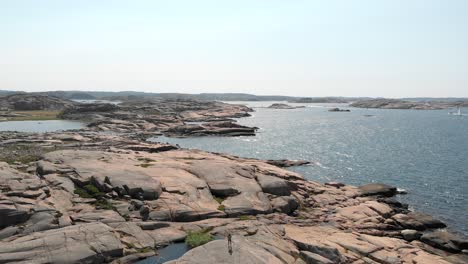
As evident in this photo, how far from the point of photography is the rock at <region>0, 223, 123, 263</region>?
20.5m

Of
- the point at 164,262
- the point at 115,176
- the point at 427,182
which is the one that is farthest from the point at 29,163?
the point at 427,182

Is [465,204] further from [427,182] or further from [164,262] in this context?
[164,262]

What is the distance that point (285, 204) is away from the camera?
3575 cm

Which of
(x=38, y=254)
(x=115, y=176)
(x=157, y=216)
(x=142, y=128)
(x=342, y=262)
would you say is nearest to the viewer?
(x=38, y=254)

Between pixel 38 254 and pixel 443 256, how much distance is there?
28891 millimetres

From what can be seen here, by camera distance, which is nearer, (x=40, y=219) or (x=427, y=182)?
(x=40, y=219)

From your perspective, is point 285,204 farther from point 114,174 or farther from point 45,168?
point 45,168

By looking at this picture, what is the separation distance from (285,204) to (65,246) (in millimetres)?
20318

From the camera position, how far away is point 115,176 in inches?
1350

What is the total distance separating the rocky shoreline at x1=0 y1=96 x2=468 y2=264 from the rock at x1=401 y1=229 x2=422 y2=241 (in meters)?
0.11

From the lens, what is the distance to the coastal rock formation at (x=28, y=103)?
560 ft

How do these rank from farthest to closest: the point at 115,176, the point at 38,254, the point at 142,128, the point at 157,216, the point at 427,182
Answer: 1. the point at 142,128
2. the point at 427,182
3. the point at 115,176
4. the point at 157,216
5. the point at 38,254

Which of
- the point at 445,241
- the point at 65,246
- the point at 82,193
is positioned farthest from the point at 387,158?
the point at 65,246

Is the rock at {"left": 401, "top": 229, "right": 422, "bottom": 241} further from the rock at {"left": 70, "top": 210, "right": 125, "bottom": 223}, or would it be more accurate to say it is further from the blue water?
the rock at {"left": 70, "top": 210, "right": 125, "bottom": 223}
